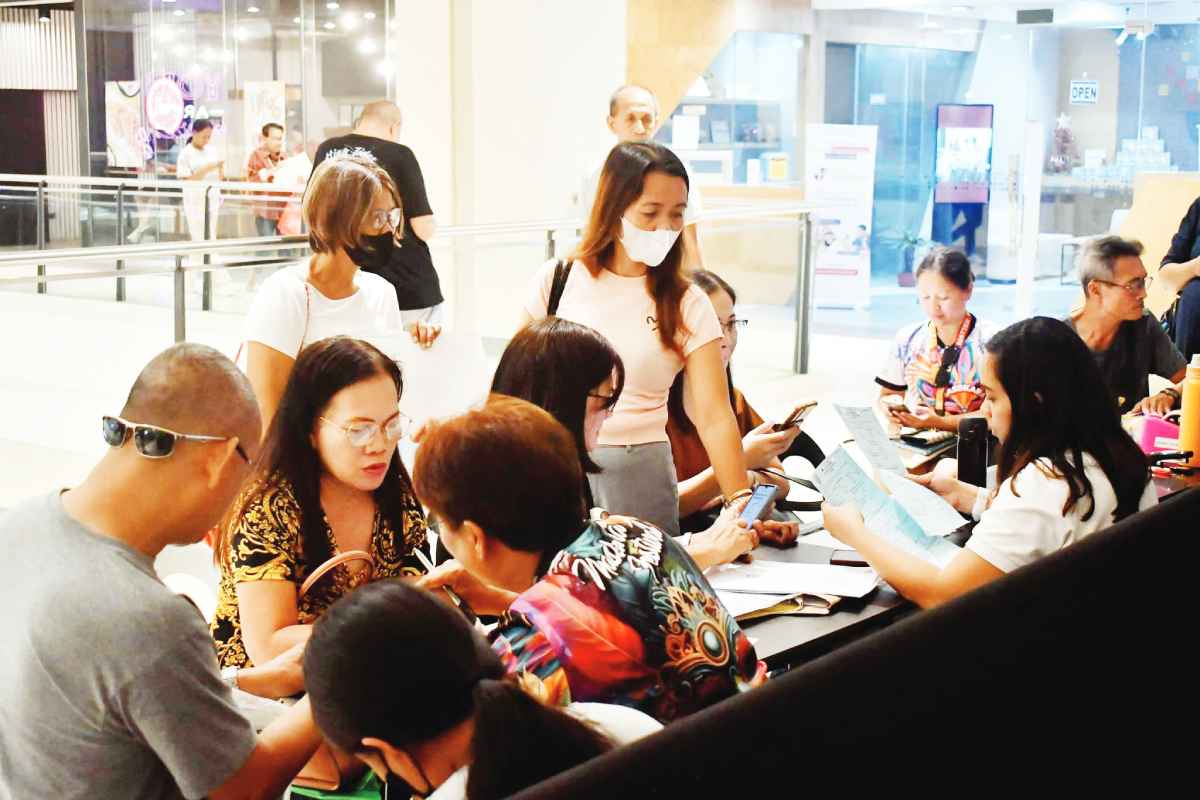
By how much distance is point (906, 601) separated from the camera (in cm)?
293

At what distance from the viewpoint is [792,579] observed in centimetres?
297

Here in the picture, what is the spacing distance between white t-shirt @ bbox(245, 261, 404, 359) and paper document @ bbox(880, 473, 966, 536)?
1.35 metres

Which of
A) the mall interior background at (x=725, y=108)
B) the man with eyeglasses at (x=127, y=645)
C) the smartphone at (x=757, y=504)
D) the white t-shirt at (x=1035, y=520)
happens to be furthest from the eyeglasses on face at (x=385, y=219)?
the mall interior background at (x=725, y=108)

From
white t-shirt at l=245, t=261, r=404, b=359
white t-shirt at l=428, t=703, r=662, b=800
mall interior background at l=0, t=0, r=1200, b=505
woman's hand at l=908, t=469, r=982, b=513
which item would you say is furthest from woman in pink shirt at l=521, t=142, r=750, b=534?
mall interior background at l=0, t=0, r=1200, b=505

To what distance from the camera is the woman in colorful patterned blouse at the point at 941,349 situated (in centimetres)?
477

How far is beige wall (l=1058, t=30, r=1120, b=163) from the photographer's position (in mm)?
10039

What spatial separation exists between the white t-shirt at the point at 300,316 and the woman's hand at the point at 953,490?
1.43 m

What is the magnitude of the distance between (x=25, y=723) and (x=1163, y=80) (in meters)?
9.63

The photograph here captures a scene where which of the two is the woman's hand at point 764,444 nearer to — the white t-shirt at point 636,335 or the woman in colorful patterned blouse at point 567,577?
the white t-shirt at point 636,335

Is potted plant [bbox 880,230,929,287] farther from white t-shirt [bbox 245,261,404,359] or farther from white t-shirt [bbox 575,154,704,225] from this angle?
white t-shirt [bbox 245,261,404,359]

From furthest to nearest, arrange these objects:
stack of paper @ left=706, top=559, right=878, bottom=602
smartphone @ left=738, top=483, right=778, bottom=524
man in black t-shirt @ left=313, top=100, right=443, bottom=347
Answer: man in black t-shirt @ left=313, top=100, right=443, bottom=347 → smartphone @ left=738, top=483, right=778, bottom=524 → stack of paper @ left=706, top=559, right=878, bottom=602

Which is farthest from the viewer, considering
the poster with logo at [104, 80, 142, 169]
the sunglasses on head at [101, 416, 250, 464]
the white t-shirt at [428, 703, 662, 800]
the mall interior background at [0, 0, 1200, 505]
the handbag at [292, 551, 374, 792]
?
the poster with logo at [104, 80, 142, 169]

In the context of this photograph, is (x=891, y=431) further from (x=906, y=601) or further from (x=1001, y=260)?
(x=1001, y=260)

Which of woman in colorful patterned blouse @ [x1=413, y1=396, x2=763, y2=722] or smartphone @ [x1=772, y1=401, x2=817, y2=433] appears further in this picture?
smartphone @ [x1=772, y1=401, x2=817, y2=433]
